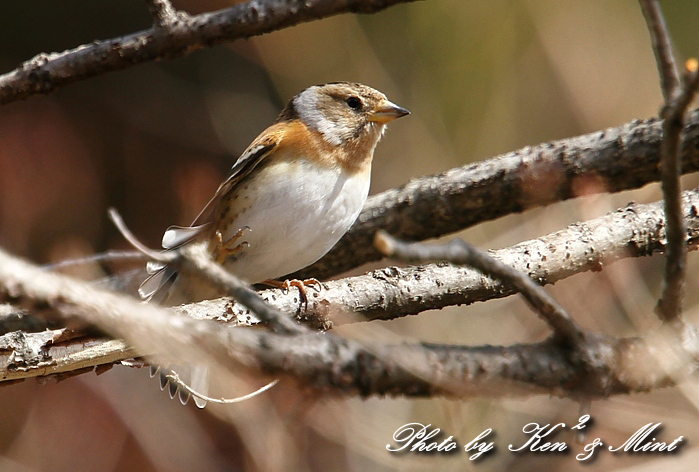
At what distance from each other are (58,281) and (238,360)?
352mm

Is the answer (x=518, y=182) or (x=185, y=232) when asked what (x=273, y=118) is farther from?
(x=518, y=182)

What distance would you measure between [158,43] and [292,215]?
88cm

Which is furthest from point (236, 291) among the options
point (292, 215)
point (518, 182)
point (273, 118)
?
point (273, 118)

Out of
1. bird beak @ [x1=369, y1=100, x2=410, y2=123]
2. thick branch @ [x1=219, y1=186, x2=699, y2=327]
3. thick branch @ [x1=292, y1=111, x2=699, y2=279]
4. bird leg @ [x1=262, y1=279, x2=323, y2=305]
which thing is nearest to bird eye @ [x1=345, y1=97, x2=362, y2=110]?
bird beak @ [x1=369, y1=100, x2=410, y2=123]

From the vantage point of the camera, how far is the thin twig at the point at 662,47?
122 centimetres

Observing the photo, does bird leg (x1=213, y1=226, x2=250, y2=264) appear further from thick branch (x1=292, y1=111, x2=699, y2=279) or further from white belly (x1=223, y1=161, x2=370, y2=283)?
thick branch (x1=292, y1=111, x2=699, y2=279)

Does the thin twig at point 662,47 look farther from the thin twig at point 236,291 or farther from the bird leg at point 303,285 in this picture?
the bird leg at point 303,285

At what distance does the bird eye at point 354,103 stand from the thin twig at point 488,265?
2.32m

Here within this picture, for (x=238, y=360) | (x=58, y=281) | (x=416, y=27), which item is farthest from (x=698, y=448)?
(x=416, y=27)

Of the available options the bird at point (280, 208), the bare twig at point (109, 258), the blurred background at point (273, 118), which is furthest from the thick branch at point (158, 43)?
the blurred background at point (273, 118)

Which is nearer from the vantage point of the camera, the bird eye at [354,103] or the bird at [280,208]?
the bird at [280,208]

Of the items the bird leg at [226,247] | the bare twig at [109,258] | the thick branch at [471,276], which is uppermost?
the bare twig at [109,258]

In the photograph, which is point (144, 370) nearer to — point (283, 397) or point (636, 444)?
point (283, 397)

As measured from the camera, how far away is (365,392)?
1.26m
